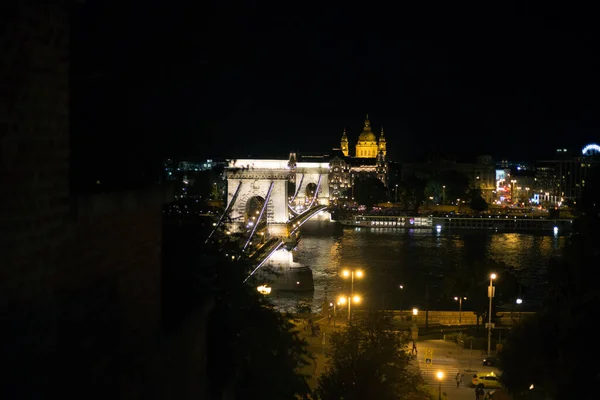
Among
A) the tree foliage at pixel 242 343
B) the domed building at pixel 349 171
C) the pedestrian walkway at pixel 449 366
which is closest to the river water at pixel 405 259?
the pedestrian walkway at pixel 449 366

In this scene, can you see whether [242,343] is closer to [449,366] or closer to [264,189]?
[449,366]

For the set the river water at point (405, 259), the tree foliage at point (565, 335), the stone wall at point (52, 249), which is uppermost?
the stone wall at point (52, 249)

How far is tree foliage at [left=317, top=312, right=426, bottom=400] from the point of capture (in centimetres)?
529

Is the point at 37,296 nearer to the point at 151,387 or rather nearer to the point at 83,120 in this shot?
the point at 151,387

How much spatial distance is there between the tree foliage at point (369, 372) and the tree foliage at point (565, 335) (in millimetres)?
842

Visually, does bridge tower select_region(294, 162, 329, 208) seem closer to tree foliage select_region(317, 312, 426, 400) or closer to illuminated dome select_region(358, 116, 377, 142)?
illuminated dome select_region(358, 116, 377, 142)

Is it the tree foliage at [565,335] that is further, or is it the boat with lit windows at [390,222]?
the boat with lit windows at [390,222]

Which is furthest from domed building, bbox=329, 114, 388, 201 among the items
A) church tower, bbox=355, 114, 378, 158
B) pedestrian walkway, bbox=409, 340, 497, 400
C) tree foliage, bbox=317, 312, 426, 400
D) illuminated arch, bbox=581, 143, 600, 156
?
tree foliage, bbox=317, 312, 426, 400

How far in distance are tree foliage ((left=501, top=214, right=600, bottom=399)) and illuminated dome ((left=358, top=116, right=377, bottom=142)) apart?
1913 inches

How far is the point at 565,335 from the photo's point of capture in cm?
423

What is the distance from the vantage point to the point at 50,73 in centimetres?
135

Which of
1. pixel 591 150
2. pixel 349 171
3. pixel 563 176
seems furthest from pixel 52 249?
pixel 591 150

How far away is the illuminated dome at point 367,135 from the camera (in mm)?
53500

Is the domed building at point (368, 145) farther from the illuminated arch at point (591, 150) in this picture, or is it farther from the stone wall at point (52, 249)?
the stone wall at point (52, 249)
